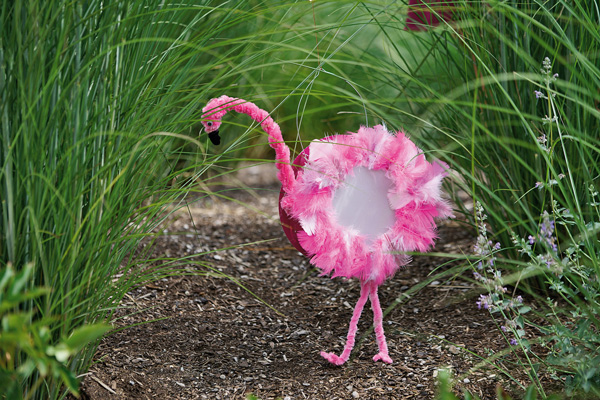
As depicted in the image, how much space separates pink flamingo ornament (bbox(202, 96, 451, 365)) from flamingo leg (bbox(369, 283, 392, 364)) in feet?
0.25

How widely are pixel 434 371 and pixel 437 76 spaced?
911 mm

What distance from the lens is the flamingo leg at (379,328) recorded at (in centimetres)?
163

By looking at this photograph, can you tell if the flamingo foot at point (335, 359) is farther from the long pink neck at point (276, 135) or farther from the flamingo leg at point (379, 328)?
the long pink neck at point (276, 135)

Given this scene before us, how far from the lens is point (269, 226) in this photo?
2.69 m

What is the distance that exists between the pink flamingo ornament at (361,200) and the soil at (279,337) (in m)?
0.08

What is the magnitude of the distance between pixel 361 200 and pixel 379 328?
0.35 m

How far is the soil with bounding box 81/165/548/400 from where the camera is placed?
60.5 inches

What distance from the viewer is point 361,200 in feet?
5.11

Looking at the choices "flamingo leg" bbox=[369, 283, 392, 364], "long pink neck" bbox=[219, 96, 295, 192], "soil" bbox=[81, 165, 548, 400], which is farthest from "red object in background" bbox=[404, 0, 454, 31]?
"flamingo leg" bbox=[369, 283, 392, 364]

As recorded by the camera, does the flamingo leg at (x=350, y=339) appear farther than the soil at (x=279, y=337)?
Yes

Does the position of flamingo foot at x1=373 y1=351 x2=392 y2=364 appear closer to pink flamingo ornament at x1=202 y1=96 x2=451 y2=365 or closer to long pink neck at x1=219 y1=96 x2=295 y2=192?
pink flamingo ornament at x1=202 y1=96 x2=451 y2=365

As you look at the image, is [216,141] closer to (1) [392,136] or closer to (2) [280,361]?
(1) [392,136]

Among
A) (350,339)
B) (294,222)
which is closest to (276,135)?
(294,222)

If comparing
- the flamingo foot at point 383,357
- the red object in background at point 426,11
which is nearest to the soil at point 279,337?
the flamingo foot at point 383,357
